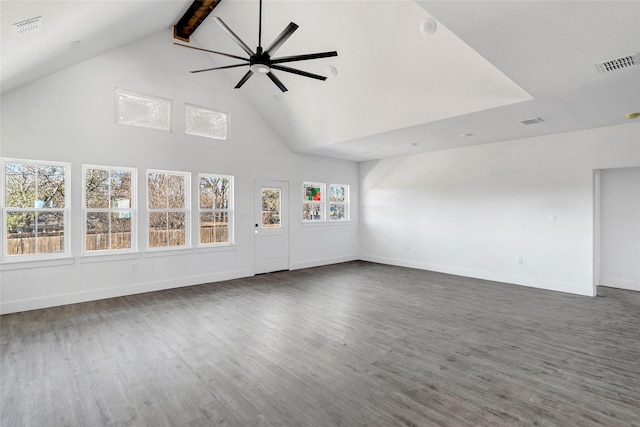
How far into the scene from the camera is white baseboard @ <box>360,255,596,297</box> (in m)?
5.38

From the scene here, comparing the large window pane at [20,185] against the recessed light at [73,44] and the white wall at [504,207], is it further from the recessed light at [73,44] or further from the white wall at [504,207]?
the white wall at [504,207]

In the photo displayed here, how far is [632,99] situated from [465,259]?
3.88m

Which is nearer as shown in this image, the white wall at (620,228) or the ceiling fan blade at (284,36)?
the ceiling fan blade at (284,36)

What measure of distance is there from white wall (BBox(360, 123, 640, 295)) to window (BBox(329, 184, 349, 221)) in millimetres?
858

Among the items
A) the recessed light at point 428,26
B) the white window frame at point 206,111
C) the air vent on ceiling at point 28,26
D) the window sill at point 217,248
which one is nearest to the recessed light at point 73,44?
the air vent on ceiling at point 28,26

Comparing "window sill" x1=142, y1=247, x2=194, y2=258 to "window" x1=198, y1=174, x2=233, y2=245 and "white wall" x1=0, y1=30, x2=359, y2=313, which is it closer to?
"white wall" x1=0, y1=30, x2=359, y2=313

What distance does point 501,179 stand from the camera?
249 inches

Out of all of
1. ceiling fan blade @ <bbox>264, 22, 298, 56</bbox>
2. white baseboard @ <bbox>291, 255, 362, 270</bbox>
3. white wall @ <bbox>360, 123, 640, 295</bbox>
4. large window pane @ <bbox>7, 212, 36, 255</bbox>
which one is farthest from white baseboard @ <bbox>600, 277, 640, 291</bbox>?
large window pane @ <bbox>7, 212, 36, 255</bbox>

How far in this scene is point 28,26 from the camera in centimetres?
249

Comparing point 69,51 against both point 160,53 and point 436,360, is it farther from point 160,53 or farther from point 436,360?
point 436,360

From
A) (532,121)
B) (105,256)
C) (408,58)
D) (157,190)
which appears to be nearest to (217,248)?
(157,190)

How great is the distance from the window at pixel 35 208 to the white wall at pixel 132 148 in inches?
5.8

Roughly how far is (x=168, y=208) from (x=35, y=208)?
1802 millimetres

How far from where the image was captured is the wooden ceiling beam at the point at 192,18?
190 inches
